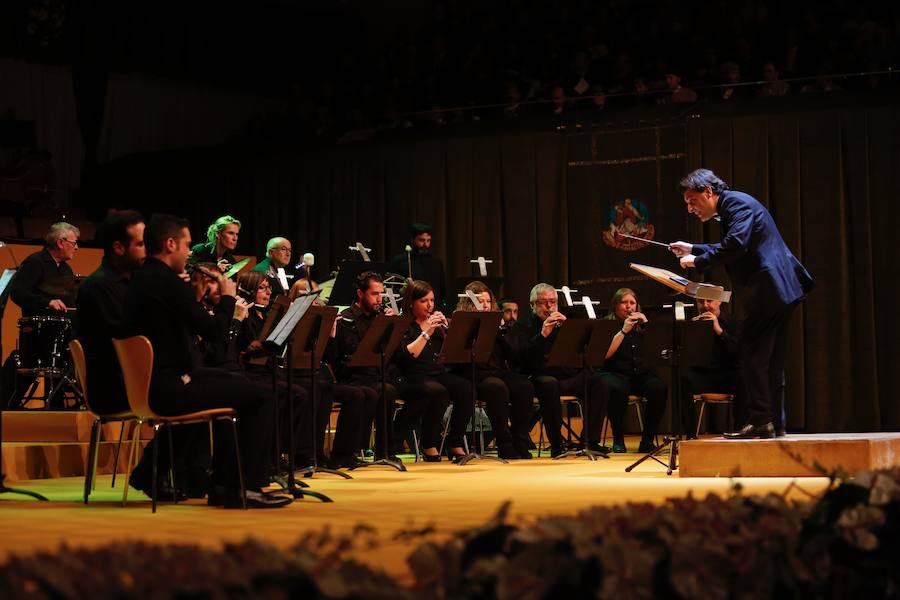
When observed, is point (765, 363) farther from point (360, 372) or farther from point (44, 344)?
point (44, 344)

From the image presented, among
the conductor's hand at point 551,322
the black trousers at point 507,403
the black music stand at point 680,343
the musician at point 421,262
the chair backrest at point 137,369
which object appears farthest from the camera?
the musician at point 421,262

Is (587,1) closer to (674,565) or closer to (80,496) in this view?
(80,496)

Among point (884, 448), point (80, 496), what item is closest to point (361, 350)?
point (80, 496)

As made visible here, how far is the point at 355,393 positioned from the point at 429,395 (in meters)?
0.74

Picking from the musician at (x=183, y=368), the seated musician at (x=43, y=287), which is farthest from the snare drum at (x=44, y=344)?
the musician at (x=183, y=368)

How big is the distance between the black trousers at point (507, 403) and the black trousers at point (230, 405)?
343 centimetres

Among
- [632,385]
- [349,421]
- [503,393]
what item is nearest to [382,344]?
[349,421]

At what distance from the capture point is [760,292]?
248 inches

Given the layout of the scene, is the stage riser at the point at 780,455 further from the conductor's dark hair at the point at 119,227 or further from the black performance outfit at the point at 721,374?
the conductor's dark hair at the point at 119,227

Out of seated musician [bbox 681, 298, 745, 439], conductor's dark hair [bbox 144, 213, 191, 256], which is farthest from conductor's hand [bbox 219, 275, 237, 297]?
seated musician [bbox 681, 298, 745, 439]

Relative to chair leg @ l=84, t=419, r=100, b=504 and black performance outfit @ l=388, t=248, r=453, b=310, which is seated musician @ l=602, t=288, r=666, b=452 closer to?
black performance outfit @ l=388, t=248, r=453, b=310

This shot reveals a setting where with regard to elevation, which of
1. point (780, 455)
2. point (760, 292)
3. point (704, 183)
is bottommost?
point (780, 455)

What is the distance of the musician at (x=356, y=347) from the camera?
26.5 ft

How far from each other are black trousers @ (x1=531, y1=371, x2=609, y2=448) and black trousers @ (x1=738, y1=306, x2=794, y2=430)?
2.62 metres
